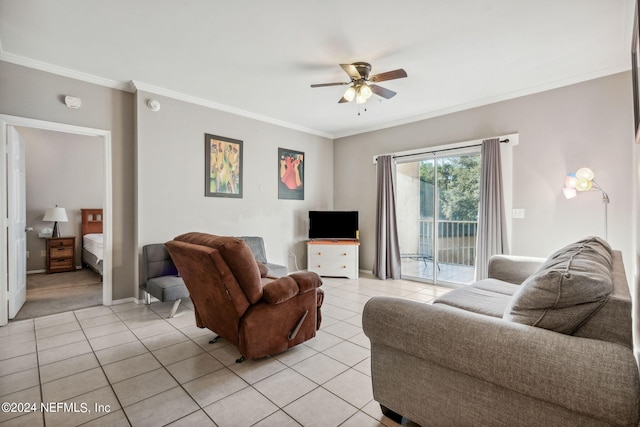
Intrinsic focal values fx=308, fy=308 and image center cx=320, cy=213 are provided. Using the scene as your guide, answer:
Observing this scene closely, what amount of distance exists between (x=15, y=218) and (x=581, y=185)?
5844 mm

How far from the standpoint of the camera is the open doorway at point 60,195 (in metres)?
5.45

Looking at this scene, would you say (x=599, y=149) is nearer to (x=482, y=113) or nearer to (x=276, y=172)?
(x=482, y=113)

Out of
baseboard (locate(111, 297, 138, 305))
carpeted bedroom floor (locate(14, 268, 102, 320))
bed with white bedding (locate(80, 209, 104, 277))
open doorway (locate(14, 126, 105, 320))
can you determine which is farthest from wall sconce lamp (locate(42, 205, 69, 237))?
baseboard (locate(111, 297, 138, 305))

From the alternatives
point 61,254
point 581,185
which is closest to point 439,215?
point 581,185

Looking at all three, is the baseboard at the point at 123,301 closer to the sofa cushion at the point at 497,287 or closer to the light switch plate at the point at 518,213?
the sofa cushion at the point at 497,287

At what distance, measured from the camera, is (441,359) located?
1388 millimetres

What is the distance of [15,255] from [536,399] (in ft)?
14.9

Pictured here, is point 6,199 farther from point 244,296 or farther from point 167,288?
point 244,296

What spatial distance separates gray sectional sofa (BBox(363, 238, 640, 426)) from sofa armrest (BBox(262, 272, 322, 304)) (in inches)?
30.2

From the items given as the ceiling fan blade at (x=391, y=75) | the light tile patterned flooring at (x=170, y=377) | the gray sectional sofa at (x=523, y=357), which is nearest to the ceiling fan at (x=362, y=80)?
the ceiling fan blade at (x=391, y=75)

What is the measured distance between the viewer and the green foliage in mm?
4457

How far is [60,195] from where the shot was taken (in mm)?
5957

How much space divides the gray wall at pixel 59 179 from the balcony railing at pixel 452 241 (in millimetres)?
5636

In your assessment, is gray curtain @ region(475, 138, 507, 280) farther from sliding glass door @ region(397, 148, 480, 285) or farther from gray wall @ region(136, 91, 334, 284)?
gray wall @ region(136, 91, 334, 284)
